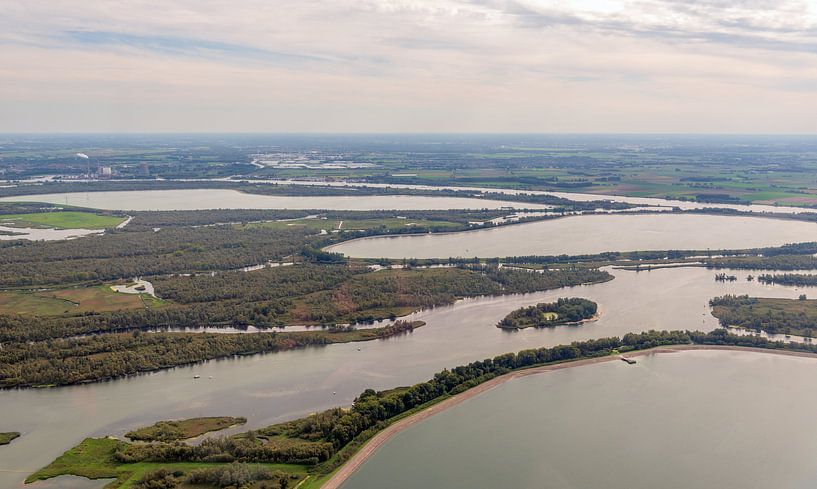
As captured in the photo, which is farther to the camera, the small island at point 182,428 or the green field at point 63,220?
the green field at point 63,220

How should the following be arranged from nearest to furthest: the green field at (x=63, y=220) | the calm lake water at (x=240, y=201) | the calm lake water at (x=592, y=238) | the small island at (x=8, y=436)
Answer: the small island at (x=8, y=436)
the calm lake water at (x=592, y=238)
the green field at (x=63, y=220)
the calm lake water at (x=240, y=201)

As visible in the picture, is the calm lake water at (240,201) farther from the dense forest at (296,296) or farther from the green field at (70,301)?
the green field at (70,301)

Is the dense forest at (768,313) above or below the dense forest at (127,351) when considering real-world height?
above

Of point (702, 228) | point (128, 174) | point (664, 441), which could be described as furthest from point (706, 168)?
point (664, 441)

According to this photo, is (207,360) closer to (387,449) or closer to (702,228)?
(387,449)

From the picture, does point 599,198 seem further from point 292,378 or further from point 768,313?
point 292,378

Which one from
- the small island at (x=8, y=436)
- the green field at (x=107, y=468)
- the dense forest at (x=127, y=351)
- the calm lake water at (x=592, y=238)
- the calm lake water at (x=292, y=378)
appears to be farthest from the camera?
the calm lake water at (x=592, y=238)

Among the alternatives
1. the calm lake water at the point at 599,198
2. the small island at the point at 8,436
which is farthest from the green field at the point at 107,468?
the calm lake water at the point at 599,198
